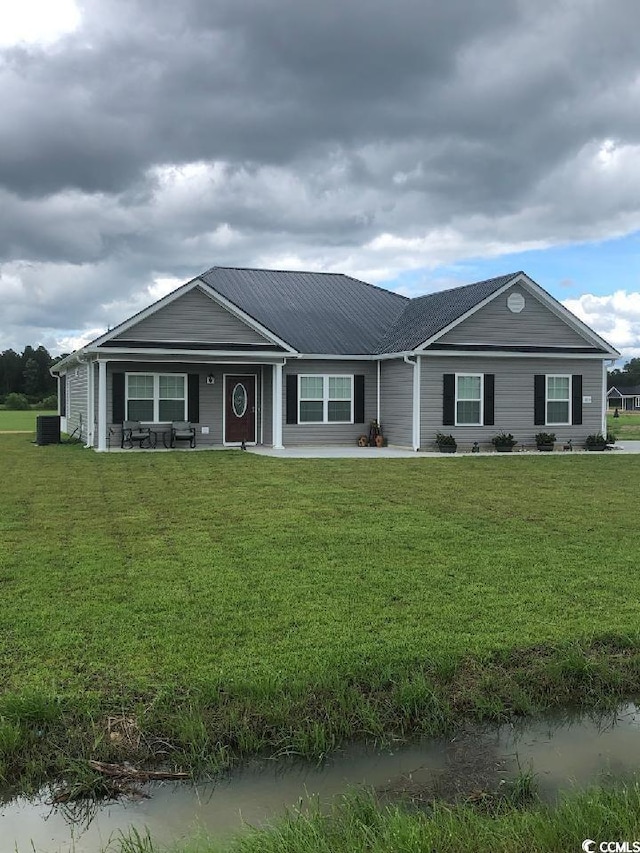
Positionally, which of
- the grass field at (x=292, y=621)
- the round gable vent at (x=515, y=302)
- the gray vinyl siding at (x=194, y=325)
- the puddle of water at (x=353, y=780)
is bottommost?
the puddle of water at (x=353, y=780)

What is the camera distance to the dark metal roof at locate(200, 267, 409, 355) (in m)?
23.5

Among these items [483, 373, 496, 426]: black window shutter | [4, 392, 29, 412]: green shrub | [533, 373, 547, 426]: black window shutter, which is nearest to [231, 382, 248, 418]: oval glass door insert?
[483, 373, 496, 426]: black window shutter

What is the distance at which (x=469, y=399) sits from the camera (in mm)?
22016

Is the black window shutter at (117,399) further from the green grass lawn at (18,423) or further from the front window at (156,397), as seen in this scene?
the green grass lawn at (18,423)

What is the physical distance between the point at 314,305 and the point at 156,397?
701 centimetres

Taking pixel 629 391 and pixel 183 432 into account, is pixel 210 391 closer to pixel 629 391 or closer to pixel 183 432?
pixel 183 432

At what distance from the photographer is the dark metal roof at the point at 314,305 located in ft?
77.1

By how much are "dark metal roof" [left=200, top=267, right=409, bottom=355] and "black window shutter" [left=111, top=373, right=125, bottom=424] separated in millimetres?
3911

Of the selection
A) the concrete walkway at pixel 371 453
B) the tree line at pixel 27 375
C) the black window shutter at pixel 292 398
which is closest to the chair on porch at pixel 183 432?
the concrete walkway at pixel 371 453

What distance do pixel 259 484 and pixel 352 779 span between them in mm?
9704

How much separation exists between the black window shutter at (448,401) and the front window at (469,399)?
0.20m

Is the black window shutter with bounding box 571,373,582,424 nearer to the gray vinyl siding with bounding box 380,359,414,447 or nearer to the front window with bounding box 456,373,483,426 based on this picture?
the front window with bounding box 456,373,483,426

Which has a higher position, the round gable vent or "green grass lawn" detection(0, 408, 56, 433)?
the round gable vent

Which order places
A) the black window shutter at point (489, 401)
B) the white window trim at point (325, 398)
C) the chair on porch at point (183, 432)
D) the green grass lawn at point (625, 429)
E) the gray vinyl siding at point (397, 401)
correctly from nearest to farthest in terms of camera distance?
the chair on porch at point (183, 432), the gray vinyl siding at point (397, 401), the black window shutter at point (489, 401), the white window trim at point (325, 398), the green grass lawn at point (625, 429)
